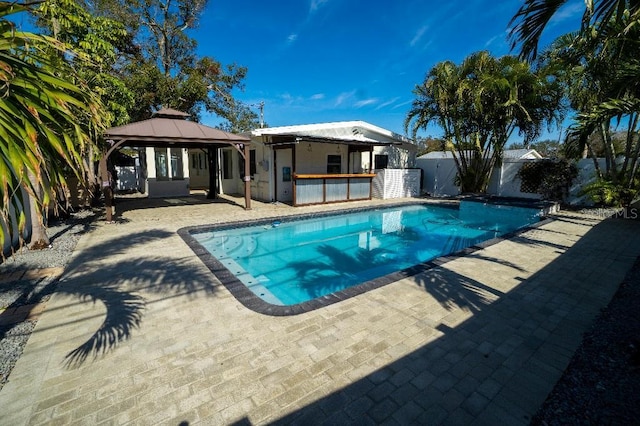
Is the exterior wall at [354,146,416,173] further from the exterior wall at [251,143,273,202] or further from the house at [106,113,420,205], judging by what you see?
the exterior wall at [251,143,273,202]

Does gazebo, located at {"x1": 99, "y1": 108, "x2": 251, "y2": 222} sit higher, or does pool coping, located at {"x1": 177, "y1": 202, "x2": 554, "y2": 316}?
gazebo, located at {"x1": 99, "y1": 108, "x2": 251, "y2": 222}

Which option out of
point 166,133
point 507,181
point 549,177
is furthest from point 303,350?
point 507,181

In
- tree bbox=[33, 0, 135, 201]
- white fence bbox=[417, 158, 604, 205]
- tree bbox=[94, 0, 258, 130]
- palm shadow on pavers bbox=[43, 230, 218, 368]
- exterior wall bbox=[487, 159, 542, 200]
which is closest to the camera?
palm shadow on pavers bbox=[43, 230, 218, 368]

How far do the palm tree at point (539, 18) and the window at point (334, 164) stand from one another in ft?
36.9

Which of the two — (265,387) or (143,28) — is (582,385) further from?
(143,28)

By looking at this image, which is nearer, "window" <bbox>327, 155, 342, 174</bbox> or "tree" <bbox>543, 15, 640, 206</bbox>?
"tree" <bbox>543, 15, 640, 206</bbox>

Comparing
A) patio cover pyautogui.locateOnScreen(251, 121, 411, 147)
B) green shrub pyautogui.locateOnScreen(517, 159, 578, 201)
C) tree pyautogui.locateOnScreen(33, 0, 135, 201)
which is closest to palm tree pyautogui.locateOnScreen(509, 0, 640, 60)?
tree pyautogui.locateOnScreen(33, 0, 135, 201)

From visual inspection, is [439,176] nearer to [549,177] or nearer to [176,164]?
[549,177]

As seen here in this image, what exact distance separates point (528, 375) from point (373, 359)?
140cm

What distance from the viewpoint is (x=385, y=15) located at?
16359 millimetres

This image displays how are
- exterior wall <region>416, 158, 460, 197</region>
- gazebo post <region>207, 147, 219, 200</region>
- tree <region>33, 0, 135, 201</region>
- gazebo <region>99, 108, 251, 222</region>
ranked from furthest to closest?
exterior wall <region>416, 158, 460, 197</region> < gazebo post <region>207, 147, 219, 200</region> < gazebo <region>99, 108, 251, 222</region> < tree <region>33, 0, 135, 201</region>

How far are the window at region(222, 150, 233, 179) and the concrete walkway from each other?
39.1ft

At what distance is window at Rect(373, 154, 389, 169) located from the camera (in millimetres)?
17688

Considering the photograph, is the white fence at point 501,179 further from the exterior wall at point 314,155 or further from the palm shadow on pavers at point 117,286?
the palm shadow on pavers at point 117,286
